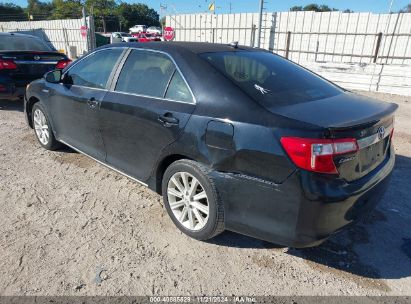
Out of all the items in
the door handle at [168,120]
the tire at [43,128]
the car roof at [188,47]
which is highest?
the car roof at [188,47]

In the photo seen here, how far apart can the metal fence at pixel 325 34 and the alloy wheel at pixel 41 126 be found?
1227 centimetres

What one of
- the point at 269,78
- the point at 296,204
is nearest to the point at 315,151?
the point at 296,204

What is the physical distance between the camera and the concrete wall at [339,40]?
1099cm

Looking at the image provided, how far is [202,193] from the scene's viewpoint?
2.78m

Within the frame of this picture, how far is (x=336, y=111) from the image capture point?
2.48 metres

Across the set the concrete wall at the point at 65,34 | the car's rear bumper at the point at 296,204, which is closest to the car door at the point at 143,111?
the car's rear bumper at the point at 296,204

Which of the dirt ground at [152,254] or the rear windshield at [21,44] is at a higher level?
the rear windshield at [21,44]

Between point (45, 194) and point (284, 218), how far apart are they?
275 centimetres

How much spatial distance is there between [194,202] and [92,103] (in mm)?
1765

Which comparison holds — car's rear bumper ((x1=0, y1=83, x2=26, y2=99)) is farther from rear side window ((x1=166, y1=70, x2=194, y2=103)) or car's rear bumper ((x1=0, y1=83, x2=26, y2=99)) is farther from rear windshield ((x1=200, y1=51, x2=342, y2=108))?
rear windshield ((x1=200, y1=51, x2=342, y2=108))

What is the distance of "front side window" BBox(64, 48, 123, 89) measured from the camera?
3719mm

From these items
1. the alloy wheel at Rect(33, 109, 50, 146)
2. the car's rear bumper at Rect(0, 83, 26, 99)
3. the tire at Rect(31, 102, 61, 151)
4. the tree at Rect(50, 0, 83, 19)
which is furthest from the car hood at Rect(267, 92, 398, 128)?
the tree at Rect(50, 0, 83, 19)

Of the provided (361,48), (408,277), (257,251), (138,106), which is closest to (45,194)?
(138,106)

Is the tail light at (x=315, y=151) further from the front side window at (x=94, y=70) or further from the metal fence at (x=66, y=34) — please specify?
the metal fence at (x=66, y=34)
